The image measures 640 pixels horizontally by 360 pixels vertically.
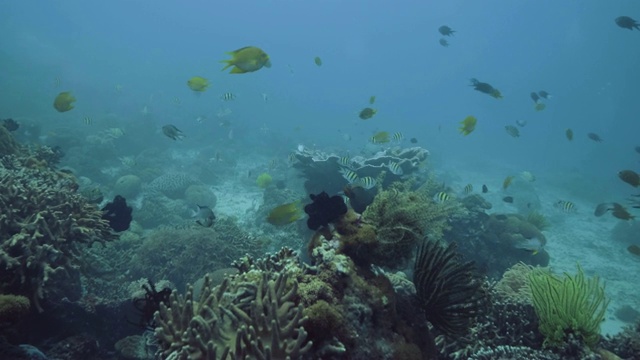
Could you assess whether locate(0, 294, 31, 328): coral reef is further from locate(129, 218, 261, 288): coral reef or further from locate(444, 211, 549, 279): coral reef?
locate(444, 211, 549, 279): coral reef

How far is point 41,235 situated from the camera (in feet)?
15.6

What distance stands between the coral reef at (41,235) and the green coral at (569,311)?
6332mm

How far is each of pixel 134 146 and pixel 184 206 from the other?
13.4m

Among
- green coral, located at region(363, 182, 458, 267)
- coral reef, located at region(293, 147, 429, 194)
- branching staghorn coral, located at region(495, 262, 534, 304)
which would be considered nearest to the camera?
green coral, located at region(363, 182, 458, 267)

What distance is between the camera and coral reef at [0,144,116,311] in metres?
4.45

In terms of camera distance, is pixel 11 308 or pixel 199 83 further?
pixel 199 83

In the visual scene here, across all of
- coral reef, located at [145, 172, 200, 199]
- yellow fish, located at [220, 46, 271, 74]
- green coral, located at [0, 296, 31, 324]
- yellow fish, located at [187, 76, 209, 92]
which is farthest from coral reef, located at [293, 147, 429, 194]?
green coral, located at [0, 296, 31, 324]

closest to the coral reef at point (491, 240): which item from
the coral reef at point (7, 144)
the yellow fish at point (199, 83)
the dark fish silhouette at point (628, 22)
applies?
the dark fish silhouette at point (628, 22)

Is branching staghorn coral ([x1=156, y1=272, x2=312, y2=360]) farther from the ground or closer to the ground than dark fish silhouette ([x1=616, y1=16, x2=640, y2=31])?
closer to the ground

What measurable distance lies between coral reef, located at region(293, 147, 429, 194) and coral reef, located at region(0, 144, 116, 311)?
7.30 m

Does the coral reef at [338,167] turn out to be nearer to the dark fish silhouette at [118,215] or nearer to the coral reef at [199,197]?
the coral reef at [199,197]

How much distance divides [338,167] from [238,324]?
946 cm

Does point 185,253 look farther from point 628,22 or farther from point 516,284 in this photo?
point 628,22

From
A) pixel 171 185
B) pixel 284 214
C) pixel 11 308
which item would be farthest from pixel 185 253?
pixel 171 185
